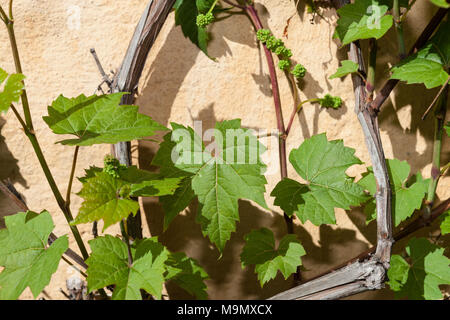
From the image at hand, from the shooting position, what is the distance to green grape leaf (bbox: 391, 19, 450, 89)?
0.89m

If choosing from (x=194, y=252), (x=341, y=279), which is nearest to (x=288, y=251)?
(x=341, y=279)

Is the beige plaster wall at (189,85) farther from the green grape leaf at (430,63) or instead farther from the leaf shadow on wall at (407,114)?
the green grape leaf at (430,63)

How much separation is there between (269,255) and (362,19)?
0.64 meters

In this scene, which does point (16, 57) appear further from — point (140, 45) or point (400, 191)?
point (400, 191)

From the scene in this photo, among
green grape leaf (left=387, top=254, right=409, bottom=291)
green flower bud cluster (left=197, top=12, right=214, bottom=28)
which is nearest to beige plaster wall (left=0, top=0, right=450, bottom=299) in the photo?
green flower bud cluster (left=197, top=12, right=214, bottom=28)

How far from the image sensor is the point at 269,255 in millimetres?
1065

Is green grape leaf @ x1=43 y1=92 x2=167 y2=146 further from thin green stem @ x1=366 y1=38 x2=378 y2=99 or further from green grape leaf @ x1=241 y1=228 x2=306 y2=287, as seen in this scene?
thin green stem @ x1=366 y1=38 x2=378 y2=99

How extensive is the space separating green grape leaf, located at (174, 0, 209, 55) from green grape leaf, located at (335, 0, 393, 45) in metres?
0.36

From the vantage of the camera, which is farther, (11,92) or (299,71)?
(299,71)

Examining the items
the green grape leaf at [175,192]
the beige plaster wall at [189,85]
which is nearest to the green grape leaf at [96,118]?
the green grape leaf at [175,192]

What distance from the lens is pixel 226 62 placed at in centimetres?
114

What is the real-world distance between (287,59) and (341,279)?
0.61m

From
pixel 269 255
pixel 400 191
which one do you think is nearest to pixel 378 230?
pixel 400 191
